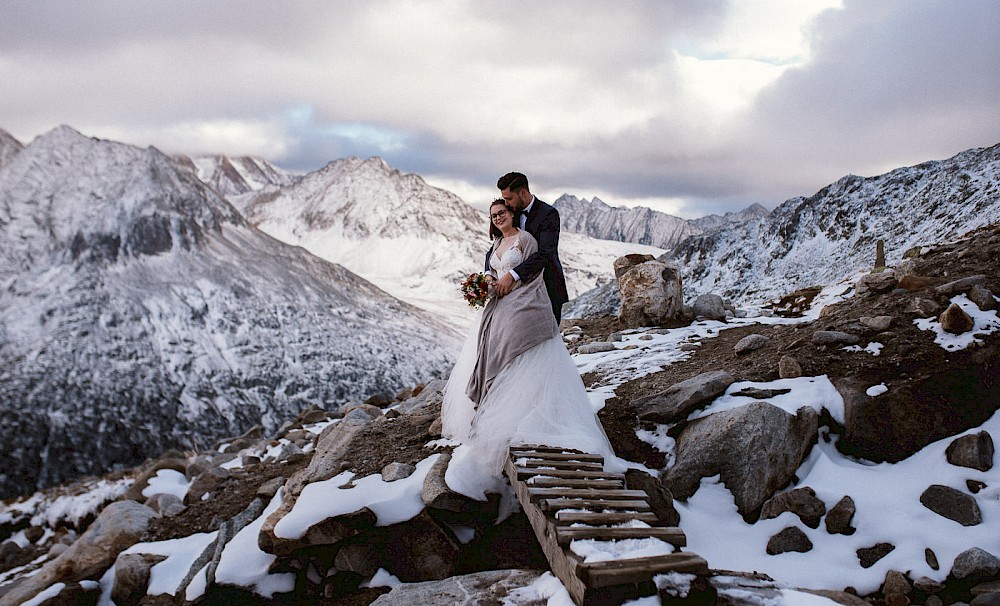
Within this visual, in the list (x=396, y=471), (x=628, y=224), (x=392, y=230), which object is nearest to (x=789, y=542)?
(x=396, y=471)

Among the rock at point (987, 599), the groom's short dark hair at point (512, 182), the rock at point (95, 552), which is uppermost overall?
the groom's short dark hair at point (512, 182)

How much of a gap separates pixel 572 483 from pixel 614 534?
2.68 ft

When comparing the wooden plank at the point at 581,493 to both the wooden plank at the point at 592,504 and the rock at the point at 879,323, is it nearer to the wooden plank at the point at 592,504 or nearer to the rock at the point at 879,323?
the wooden plank at the point at 592,504

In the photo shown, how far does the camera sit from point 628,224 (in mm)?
169500

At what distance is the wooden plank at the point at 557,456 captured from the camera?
4.75 metres

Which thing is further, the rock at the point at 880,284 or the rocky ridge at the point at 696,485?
the rock at the point at 880,284

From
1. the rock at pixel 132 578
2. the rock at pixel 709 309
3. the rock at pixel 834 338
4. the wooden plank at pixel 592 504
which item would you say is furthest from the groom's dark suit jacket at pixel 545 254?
the rock at pixel 709 309

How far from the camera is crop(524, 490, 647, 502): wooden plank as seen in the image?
3.95 m

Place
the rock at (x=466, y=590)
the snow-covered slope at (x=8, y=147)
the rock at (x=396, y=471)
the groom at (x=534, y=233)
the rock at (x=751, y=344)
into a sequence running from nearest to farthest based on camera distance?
Answer: 1. the rock at (x=466, y=590)
2. the rock at (x=396, y=471)
3. the groom at (x=534, y=233)
4. the rock at (x=751, y=344)
5. the snow-covered slope at (x=8, y=147)

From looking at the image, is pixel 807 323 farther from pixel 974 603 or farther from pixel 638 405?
pixel 974 603

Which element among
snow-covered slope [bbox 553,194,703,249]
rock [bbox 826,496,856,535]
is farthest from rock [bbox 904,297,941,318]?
snow-covered slope [bbox 553,194,703,249]

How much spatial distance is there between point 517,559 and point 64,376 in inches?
716

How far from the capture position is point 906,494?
4.82 metres

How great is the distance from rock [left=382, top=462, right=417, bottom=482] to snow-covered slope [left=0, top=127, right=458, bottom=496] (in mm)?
14236
